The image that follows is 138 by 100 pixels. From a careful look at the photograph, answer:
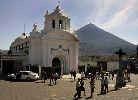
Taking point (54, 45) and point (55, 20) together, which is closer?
point (54, 45)

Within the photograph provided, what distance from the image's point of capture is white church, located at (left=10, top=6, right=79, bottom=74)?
50.1m

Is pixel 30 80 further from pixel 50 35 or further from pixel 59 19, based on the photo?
pixel 59 19

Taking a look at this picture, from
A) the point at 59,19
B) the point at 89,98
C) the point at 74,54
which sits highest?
the point at 59,19

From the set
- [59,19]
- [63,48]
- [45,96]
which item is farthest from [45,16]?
[45,96]

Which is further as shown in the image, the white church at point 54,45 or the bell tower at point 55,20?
the bell tower at point 55,20

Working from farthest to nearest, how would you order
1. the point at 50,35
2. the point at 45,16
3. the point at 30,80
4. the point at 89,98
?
the point at 45,16 → the point at 50,35 → the point at 30,80 → the point at 89,98

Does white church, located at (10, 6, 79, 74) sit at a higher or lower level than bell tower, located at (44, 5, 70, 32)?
lower

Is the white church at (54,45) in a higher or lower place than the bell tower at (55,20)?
lower

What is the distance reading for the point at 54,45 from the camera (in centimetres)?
5066

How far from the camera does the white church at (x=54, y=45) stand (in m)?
50.1

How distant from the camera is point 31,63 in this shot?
50531 millimetres

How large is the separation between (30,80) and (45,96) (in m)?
15.6

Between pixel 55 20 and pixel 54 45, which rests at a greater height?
pixel 55 20

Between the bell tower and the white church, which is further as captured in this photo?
the bell tower
